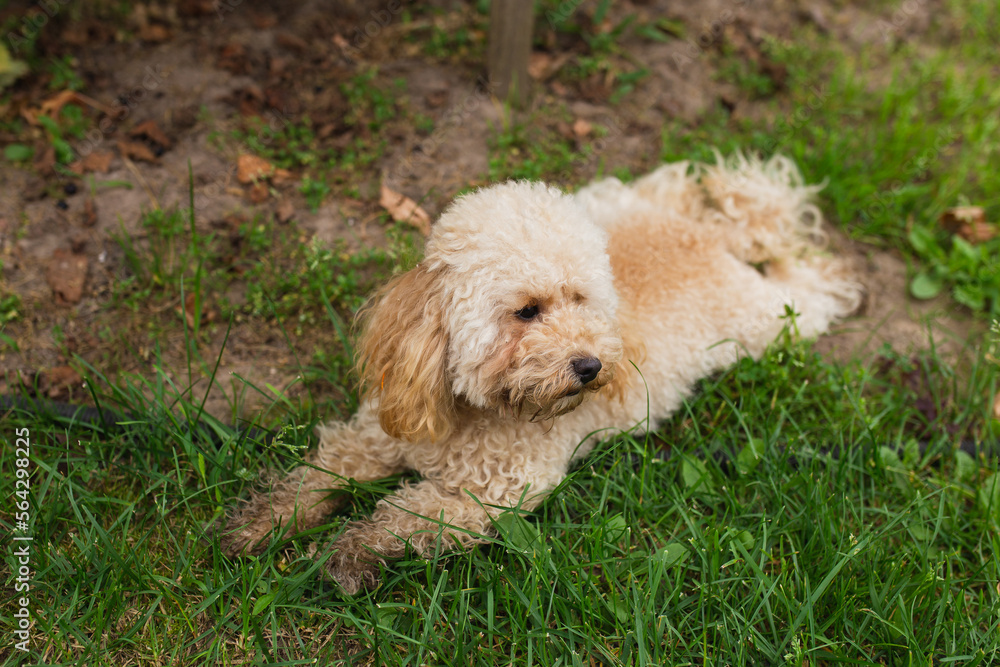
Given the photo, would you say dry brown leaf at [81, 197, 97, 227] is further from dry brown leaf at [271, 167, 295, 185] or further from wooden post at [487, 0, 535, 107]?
wooden post at [487, 0, 535, 107]

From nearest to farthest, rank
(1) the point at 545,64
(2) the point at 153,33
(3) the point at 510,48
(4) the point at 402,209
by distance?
(4) the point at 402,209 < (3) the point at 510,48 < (2) the point at 153,33 < (1) the point at 545,64

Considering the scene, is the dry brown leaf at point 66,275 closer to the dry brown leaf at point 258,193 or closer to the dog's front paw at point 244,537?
the dry brown leaf at point 258,193

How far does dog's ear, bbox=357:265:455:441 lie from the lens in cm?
218

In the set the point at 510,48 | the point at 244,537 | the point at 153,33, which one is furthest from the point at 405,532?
the point at 153,33

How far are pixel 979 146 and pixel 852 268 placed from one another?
1.44 meters

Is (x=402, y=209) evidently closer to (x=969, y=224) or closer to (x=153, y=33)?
(x=153, y=33)

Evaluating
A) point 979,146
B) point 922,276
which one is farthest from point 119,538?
point 979,146

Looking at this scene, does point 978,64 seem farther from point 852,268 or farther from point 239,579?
point 239,579

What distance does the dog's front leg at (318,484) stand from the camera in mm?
2447

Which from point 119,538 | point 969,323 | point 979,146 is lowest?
point 119,538

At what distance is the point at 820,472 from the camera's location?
2828 mm

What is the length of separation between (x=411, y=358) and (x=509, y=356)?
1.11 feet

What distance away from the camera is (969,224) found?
3.84 meters

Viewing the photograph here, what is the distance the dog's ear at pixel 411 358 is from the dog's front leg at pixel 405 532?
1.06ft
